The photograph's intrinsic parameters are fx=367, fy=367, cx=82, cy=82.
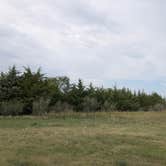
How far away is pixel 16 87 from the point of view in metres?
34.3

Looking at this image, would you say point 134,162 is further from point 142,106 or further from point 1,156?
point 142,106

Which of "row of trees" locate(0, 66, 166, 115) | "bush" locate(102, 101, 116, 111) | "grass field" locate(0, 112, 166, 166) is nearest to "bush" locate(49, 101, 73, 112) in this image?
"row of trees" locate(0, 66, 166, 115)

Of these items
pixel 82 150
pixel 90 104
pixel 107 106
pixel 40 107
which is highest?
pixel 90 104

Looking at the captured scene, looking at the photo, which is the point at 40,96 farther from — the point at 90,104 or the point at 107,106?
the point at 107,106

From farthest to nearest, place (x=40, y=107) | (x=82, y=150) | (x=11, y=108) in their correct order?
1. (x=40, y=107)
2. (x=11, y=108)
3. (x=82, y=150)

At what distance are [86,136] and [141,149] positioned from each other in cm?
294

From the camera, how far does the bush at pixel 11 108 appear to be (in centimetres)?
3048

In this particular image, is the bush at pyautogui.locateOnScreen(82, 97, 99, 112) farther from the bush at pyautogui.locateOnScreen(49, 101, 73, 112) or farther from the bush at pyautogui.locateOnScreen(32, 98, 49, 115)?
the bush at pyautogui.locateOnScreen(32, 98, 49, 115)

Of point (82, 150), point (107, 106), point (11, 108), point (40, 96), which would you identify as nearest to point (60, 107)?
point (40, 96)

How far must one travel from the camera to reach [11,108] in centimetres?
3078

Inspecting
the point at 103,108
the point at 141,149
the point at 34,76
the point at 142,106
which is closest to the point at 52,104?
the point at 34,76

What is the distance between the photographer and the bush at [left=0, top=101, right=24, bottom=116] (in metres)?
30.5

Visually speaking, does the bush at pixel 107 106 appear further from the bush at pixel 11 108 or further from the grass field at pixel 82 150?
the grass field at pixel 82 150

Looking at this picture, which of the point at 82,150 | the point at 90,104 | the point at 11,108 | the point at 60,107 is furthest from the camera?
the point at 90,104
